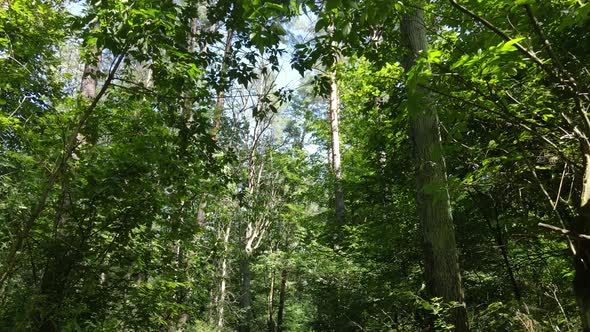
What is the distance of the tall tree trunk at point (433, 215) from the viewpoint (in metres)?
3.45

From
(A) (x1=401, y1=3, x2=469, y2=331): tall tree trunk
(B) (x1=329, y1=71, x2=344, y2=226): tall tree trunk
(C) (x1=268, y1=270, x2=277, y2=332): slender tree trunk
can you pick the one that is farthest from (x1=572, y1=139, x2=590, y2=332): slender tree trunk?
(C) (x1=268, y1=270, x2=277, y2=332): slender tree trunk

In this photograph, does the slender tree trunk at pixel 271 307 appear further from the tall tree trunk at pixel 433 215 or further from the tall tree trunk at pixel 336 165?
the tall tree trunk at pixel 433 215

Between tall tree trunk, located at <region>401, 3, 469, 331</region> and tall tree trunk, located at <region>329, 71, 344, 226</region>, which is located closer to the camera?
tall tree trunk, located at <region>401, 3, 469, 331</region>

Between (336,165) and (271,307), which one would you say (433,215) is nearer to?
(336,165)

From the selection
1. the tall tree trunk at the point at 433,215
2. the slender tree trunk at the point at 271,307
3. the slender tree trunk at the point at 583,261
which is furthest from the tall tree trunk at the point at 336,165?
the slender tree trunk at the point at 583,261

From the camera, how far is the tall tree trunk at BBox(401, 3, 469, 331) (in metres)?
3.45

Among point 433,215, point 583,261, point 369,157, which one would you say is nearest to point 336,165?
point 369,157

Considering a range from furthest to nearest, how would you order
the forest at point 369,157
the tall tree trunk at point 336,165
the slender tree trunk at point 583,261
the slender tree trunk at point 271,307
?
the slender tree trunk at point 271,307
the tall tree trunk at point 336,165
the forest at point 369,157
the slender tree trunk at point 583,261

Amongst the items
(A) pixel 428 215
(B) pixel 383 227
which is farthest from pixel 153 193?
(B) pixel 383 227

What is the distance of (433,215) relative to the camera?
144 inches

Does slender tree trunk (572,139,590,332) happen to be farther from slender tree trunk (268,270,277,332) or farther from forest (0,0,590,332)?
slender tree trunk (268,270,277,332)

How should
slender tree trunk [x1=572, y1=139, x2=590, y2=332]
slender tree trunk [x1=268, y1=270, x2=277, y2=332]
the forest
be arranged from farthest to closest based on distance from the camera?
slender tree trunk [x1=268, y1=270, x2=277, y2=332]
the forest
slender tree trunk [x1=572, y1=139, x2=590, y2=332]

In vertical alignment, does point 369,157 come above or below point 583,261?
above

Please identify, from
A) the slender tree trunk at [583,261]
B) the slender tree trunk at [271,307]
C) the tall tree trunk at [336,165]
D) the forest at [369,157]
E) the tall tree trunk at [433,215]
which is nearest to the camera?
the slender tree trunk at [583,261]
